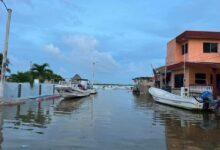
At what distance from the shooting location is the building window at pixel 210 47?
37.4 metres

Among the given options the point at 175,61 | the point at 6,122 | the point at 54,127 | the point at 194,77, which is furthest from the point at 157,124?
the point at 175,61

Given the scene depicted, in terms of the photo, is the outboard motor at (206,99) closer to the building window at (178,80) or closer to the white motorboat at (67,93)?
the building window at (178,80)

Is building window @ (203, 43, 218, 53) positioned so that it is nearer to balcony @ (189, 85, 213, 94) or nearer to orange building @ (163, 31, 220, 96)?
orange building @ (163, 31, 220, 96)

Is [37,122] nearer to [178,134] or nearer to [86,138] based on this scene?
[86,138]

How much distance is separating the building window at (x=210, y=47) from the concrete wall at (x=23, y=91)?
16.2 meters

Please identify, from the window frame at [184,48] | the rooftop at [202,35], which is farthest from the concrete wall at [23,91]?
the rooftop at [202,35]

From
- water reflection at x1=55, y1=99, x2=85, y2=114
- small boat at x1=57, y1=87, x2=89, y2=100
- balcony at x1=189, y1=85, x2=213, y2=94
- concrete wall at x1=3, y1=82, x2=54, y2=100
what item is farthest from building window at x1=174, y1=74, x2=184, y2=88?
concrete wall at x1=3, y1=82, x2=54, y2=100

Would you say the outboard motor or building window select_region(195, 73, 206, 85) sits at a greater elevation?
building window select_region(195, 73, 206, 85)

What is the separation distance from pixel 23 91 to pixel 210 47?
17.0 metres

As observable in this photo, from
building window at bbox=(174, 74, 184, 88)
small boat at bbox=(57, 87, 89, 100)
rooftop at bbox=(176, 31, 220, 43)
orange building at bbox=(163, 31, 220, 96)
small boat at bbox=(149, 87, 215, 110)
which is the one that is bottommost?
small boat at bbox=(149, 87, 215, 110)

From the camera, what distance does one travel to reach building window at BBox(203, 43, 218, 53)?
37.4 m

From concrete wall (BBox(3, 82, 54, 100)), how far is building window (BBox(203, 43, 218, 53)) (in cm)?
1620

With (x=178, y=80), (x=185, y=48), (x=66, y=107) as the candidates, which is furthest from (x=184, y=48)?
(x=66, y=107)

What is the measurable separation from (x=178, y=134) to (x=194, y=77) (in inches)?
877
